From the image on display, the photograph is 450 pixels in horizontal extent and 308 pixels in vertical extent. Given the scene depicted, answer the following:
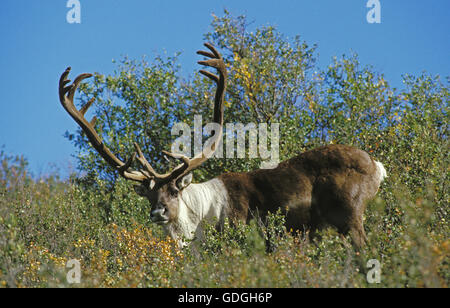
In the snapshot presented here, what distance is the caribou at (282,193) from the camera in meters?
7.87

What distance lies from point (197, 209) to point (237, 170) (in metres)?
3.39

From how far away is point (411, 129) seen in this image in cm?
1166

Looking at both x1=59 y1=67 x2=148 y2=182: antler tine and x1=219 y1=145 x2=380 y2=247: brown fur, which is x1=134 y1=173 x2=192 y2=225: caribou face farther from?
x1=219 y1=145 x2=380 y2=247: brown fur

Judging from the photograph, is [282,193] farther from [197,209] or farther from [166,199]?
[166,199]

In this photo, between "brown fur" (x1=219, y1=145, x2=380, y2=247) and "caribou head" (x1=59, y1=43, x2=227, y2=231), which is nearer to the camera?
"brown fur" (x1=219, y1=145, x2=380, y2=247)

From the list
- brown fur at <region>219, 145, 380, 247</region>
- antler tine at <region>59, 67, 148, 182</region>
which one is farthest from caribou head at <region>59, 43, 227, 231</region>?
brown fur at <region>219, 145, 380, 247</region>

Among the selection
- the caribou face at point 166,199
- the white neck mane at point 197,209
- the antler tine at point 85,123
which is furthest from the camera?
the antler tine at point 85,123

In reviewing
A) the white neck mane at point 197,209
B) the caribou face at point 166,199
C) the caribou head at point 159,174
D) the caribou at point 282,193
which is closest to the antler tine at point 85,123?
the caribou head at point 159,174

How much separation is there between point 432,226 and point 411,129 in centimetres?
390

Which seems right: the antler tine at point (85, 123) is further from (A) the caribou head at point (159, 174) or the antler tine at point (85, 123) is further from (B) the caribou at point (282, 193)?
(B) the caribou at point (282, 193)

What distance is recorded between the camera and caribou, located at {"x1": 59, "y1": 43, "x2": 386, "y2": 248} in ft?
25.8

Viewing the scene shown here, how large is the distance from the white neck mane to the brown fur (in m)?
0.16
